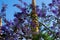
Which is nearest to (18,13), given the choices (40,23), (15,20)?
(15,20)

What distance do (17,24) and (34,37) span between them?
0.53 metres

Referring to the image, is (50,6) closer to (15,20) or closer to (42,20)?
(42,20)

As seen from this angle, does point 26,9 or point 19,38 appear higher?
point 26,9

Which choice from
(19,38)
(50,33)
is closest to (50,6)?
(50,33)

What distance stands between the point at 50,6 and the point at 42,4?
20cm

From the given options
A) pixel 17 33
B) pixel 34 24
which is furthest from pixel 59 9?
pixel 17 33

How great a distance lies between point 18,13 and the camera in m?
6.12

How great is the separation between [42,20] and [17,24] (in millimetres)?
584

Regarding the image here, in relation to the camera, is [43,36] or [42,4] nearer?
[43,36]

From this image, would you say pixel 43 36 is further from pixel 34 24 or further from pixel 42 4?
pixel 42 4

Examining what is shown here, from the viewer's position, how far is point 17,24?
6.21 metres

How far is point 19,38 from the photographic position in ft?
20.1

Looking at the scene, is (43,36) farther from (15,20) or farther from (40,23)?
(15,20)

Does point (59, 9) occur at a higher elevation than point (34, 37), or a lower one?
higher
